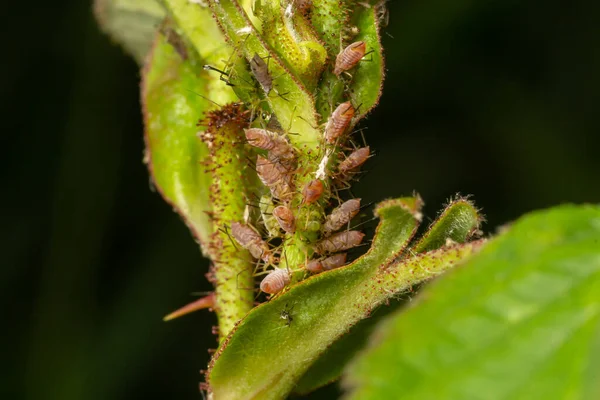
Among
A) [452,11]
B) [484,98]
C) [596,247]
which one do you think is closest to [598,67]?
[484,98]

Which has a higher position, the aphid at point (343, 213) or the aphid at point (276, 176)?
the aphid at point (276, 176)

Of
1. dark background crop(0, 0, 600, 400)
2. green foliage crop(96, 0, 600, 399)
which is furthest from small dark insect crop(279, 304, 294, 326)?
dark background crop(0, 0, 600, 400)

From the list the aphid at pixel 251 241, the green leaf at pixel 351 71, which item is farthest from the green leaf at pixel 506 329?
the aphid at pixel 251 241

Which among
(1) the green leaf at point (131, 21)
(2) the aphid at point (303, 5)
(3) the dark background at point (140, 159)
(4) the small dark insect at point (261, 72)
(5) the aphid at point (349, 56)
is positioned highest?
(1) the green leaf at point (131, 21)

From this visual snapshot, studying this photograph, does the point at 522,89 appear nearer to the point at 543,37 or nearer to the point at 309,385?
the point at 543,37

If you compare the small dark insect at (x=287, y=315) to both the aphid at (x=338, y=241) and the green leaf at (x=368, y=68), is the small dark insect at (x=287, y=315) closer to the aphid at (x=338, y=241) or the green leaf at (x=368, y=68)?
the aphid at (x=338, y=241)

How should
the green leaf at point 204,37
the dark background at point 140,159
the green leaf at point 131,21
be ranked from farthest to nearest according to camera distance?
the dark background at point 140,159
the green leaf at point 131,21
the green leaf at point 204,37
